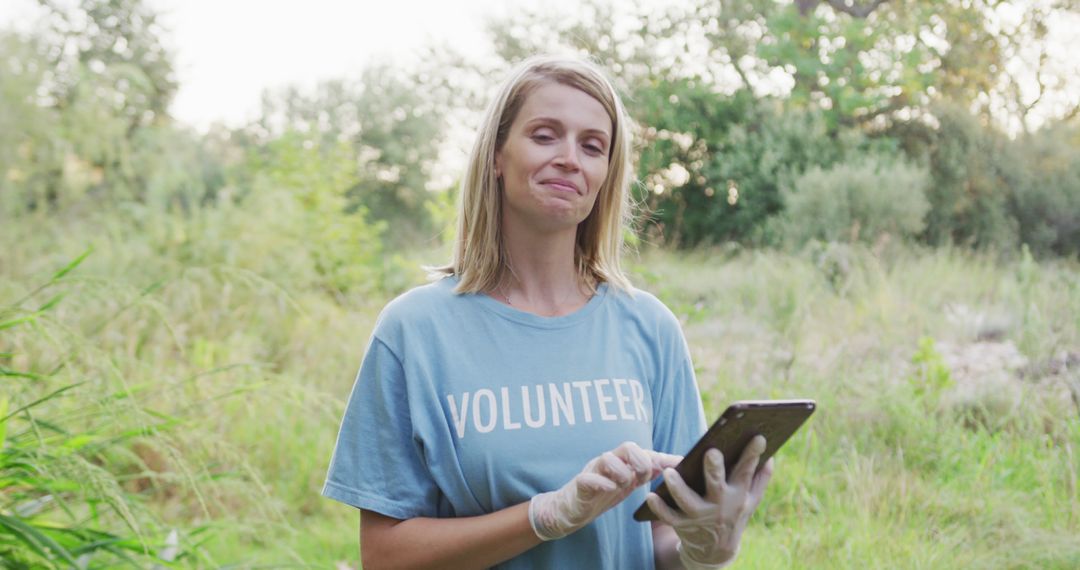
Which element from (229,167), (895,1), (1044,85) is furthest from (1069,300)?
(229,167)

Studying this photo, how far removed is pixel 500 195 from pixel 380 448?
440 mm

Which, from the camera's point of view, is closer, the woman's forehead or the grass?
the woman's forehead

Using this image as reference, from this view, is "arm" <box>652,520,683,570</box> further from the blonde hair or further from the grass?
the grass

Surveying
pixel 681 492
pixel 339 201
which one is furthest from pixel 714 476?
pixel 339 201

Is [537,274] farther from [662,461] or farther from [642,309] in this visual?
[662,461]

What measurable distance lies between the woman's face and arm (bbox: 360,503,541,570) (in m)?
0.44

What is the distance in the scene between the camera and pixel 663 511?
1175 mm

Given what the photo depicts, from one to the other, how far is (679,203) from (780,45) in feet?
6.79

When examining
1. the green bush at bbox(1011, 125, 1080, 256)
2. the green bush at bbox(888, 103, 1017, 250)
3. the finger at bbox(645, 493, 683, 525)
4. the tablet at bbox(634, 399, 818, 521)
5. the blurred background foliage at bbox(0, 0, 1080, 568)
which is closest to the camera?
the tablet at bbox(634, 399, 818, 521)

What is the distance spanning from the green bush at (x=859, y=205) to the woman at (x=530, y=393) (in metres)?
6.30

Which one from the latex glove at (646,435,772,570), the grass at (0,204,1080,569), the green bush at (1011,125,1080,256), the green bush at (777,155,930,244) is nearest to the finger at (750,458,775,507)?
the latex glove at (646,435,772,570)

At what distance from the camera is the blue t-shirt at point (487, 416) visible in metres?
1.25

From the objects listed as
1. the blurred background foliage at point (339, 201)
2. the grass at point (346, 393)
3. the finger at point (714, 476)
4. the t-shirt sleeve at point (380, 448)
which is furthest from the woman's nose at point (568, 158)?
the blurred background foliage at point (339, 201)

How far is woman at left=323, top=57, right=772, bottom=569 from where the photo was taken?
1.21 m
